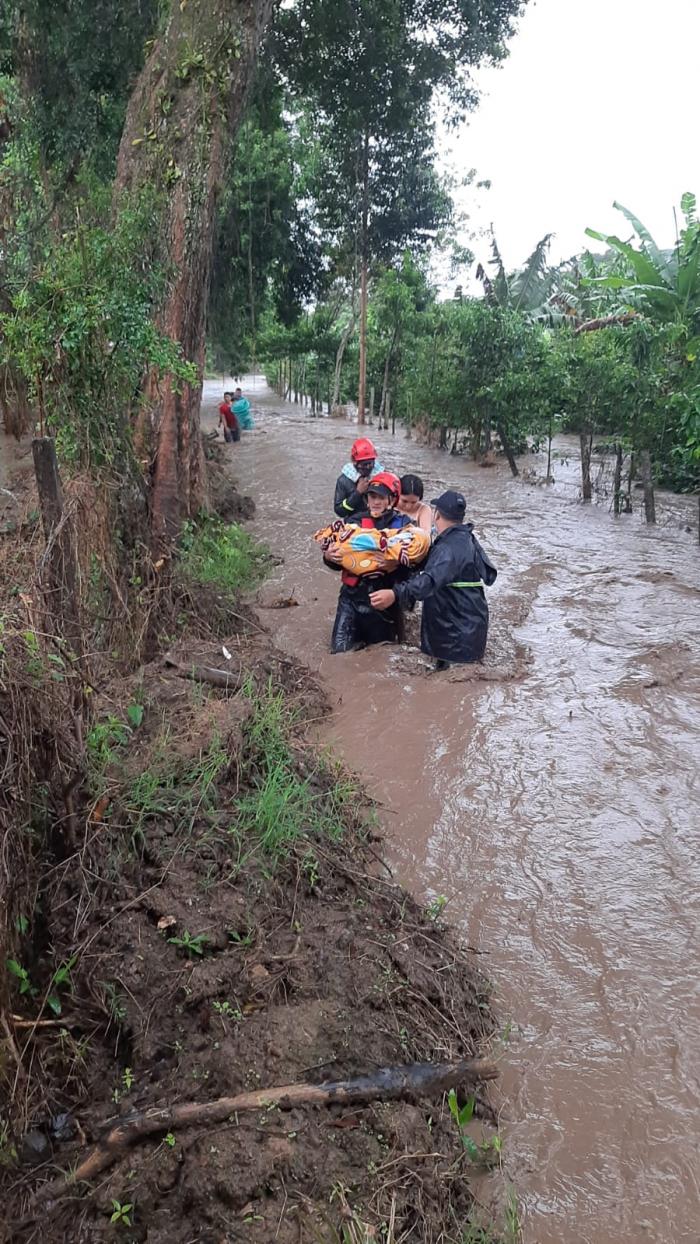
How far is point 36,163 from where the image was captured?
1258 centimetres

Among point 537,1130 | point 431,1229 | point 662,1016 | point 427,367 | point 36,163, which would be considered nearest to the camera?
point 431,1229

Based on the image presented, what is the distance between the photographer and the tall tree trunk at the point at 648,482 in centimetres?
1193

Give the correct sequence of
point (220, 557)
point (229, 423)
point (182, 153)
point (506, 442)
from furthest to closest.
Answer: point (229, 423)
point (506, 442)
point (220, 557)
point (182, 153)

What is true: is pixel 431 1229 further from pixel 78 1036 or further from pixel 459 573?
pixel 459 573

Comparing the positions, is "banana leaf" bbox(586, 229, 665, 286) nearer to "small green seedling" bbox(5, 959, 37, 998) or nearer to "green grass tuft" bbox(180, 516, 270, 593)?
"green grass tuft" bbox(180, 516, 270, 593)

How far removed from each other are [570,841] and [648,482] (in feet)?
29.4

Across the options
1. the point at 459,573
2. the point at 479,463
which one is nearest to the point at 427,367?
the point at 479,463

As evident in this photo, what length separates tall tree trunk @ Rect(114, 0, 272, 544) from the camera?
770 cm

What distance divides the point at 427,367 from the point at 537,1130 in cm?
1736

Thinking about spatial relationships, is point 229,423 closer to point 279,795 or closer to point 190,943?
point 279,795

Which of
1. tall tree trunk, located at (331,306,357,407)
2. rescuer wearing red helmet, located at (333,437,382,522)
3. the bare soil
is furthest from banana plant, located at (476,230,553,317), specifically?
the bare soil

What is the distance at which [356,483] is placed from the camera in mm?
7465

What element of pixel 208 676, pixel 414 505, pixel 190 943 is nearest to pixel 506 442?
pixel 414 505

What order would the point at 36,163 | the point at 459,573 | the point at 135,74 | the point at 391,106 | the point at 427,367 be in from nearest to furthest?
the point at 459,573 < the point at 135,74 < the point at 36,163 < the point at 391,106 < the point at 427,367
